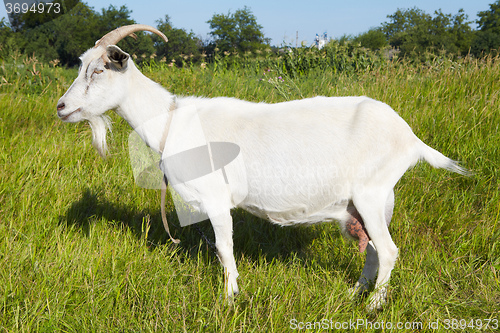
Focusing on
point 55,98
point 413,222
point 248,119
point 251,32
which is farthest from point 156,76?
point 251,32

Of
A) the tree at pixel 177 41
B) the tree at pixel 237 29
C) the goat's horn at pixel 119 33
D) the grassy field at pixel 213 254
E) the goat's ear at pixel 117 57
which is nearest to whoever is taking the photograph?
the grassy field at pixel 213 254

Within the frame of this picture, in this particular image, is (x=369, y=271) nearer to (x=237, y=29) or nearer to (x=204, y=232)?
(x=204, y=232)

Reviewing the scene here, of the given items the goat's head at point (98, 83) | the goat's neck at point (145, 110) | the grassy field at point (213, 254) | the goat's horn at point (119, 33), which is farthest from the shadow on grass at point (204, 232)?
the goat's horn at point (119, 33)

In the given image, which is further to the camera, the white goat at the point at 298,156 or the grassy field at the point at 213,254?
the white goat at the point at 298,156

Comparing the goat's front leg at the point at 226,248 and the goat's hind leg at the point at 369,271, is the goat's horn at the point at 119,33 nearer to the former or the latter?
the goat's front leg at the point at 226,248

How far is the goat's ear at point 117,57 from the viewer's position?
2.19m

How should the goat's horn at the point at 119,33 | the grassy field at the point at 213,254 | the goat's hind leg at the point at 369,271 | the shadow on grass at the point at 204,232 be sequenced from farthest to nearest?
the shadow on grass at the point at 204,232 < the goat's hind leg at the point at 369,271 < the goat's horn at the point at 119,33 < the grassy field at the point at 213,254

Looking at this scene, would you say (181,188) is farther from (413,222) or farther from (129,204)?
(413,222)

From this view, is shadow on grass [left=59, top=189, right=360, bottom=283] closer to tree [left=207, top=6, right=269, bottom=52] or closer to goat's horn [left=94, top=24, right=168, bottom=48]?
goat's horn [left=94, top=24, right=168, bottom=48]

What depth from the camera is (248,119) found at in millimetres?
2342

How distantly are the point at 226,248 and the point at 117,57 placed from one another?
1286mm

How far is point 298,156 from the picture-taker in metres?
2.21

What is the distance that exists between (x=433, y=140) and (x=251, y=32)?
59.4 meters

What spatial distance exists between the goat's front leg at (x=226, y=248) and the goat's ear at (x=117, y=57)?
105 cm
